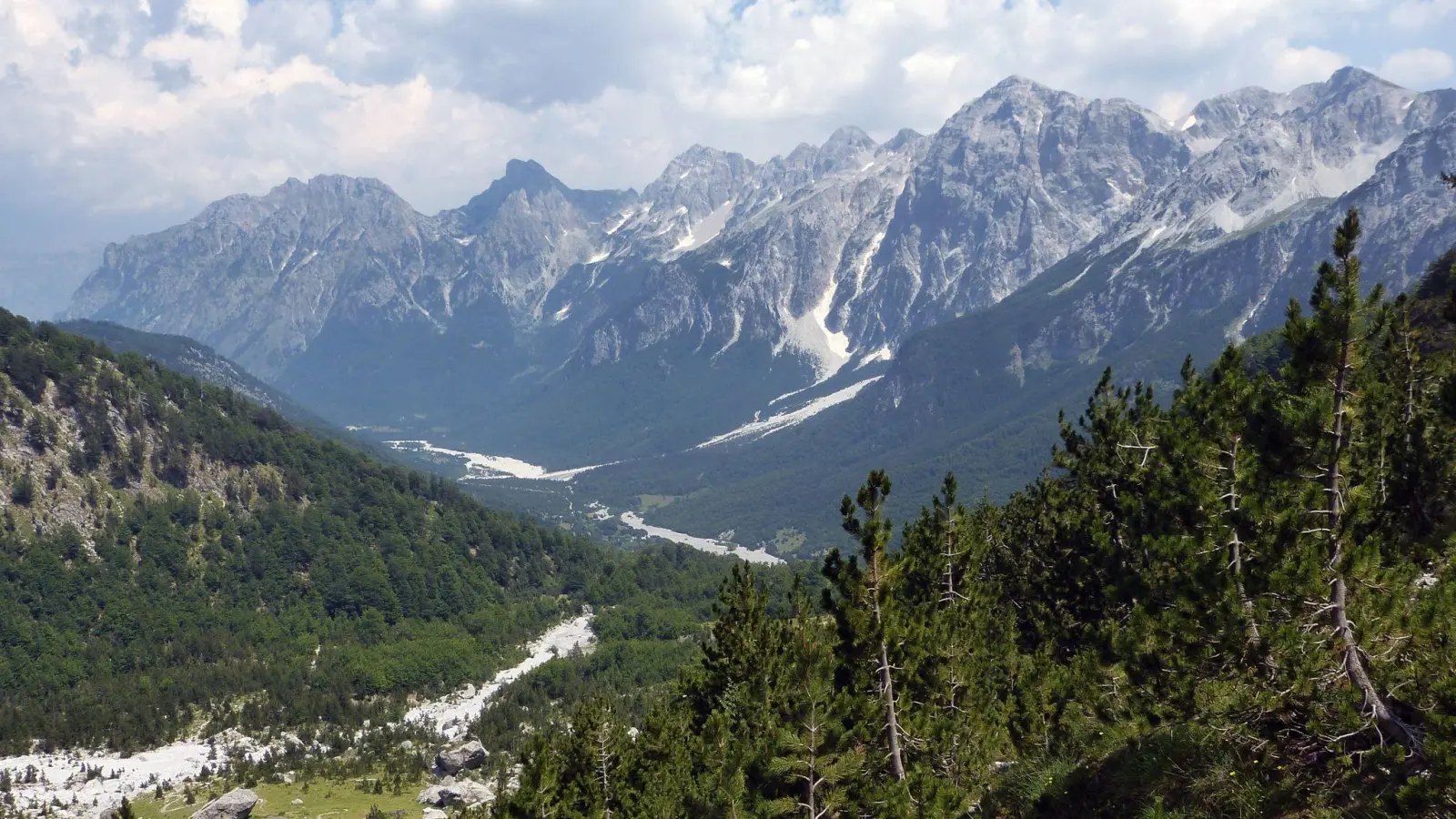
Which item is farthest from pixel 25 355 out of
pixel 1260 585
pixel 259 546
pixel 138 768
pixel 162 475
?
pixel 1260 585

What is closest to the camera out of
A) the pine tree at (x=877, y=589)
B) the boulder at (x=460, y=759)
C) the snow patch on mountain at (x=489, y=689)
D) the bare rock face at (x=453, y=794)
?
the pine tree at (x=877, y=589)

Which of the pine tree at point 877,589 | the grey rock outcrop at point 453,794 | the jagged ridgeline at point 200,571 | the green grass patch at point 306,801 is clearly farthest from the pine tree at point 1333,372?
the jagged ridgeline at point 200,571

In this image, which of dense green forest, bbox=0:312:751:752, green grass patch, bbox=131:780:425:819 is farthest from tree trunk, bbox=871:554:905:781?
dense green forest, bbox=0:312:751:752

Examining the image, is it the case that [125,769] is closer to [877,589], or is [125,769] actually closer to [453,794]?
[453,794]

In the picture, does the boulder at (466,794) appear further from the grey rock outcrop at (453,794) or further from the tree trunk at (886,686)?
the tree trunk at (886,686)

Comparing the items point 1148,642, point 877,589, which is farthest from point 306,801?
point 1148,642

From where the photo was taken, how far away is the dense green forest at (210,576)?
120 metres

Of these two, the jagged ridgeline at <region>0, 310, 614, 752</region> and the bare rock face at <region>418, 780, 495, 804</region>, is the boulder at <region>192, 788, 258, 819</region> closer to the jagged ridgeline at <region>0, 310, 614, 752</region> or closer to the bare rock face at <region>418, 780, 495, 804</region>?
the bare rock face at <region>418, 780, 495, 804</region>

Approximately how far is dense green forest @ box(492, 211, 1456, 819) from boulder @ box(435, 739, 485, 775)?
4916cm

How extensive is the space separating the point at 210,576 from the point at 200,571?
180 centimetres

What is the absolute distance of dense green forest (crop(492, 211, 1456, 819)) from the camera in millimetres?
18828

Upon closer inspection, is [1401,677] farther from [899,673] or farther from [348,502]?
[348,502]

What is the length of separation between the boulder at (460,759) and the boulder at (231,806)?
20.2 meters

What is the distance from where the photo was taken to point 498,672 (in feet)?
465
